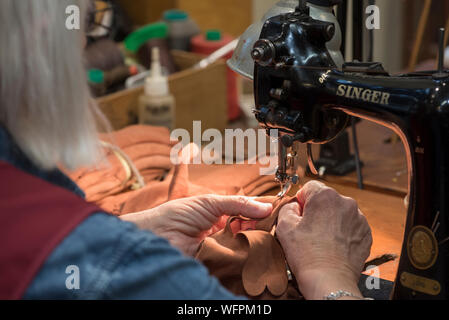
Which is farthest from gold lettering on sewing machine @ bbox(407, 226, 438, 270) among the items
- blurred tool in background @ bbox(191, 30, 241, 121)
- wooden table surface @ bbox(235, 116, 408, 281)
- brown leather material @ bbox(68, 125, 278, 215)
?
blurred tool in background @ bbox(191, 30, 241, 121)

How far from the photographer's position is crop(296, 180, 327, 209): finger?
931 millimetres

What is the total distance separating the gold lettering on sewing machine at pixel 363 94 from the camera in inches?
32.3

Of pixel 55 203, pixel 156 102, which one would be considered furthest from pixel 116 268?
pixel 156 102

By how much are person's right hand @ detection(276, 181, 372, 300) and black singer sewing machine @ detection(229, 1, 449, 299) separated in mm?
68

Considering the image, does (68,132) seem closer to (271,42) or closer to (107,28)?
(271,42)

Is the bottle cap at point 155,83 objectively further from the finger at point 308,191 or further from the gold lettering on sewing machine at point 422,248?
the gold lettering on sewing machine at point 422,248

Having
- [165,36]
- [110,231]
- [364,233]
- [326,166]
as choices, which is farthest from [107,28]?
[110,231]

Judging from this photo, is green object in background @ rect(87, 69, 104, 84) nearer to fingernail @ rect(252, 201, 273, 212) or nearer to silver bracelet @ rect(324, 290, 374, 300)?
fingernail @ rect(252, 201, 273, 212)

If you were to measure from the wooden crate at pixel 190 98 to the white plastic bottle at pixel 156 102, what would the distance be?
6 cm

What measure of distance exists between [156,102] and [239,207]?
91 cm

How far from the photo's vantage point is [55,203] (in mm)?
606

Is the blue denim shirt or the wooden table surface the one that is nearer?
the blue denim shirt

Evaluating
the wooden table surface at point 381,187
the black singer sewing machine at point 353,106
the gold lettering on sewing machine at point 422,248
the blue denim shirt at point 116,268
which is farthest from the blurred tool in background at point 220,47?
the blue denim shirt at point 116,268

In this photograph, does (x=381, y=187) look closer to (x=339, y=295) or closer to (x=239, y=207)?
(x=239, y=207)
